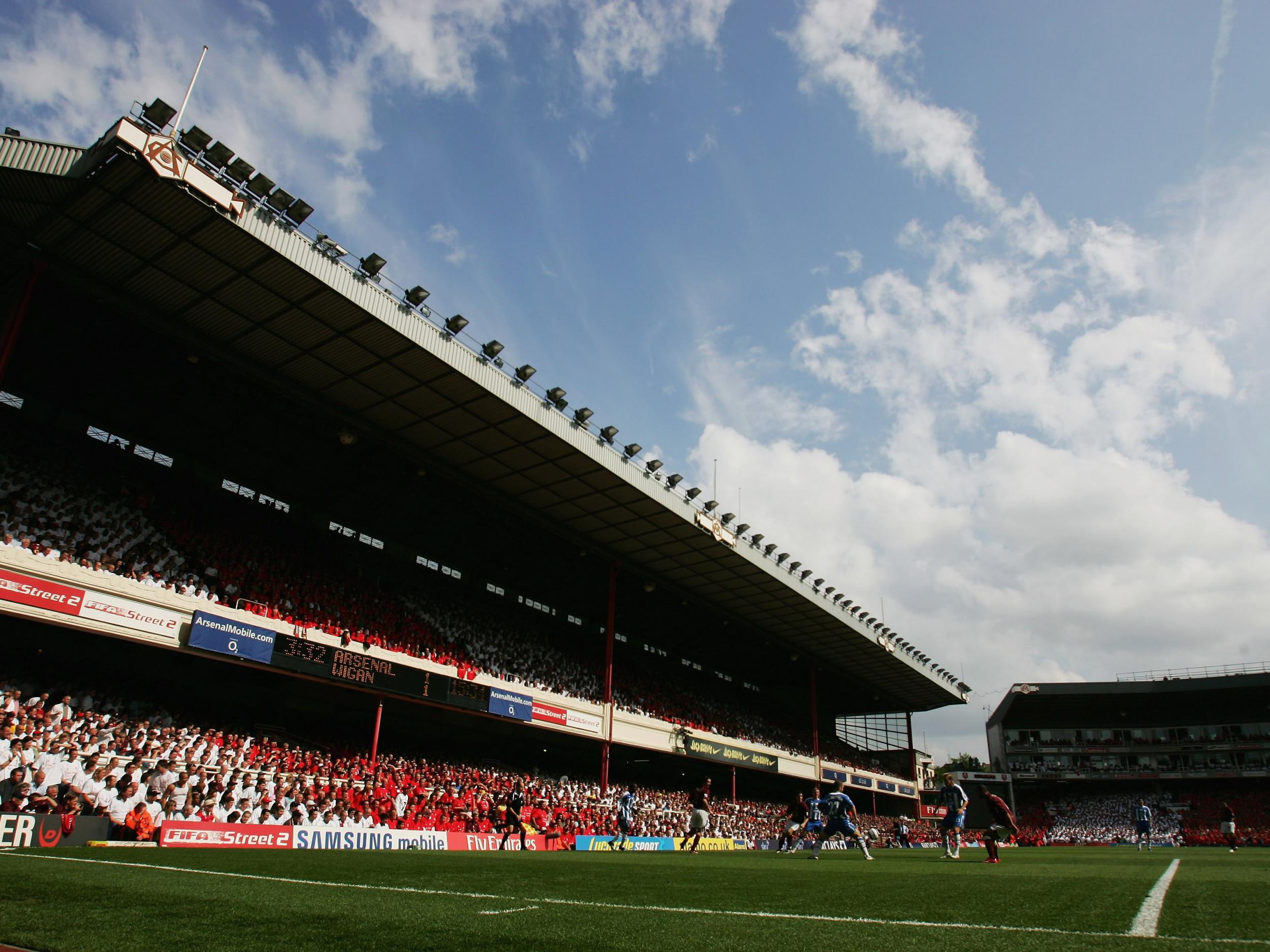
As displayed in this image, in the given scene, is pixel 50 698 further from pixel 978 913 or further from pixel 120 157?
pixel 978 913

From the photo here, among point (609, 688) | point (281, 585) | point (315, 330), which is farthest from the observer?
point (609, 688)

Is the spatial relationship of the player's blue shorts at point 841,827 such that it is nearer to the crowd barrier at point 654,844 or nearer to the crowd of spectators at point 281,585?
the crowd barrier at point 654,844

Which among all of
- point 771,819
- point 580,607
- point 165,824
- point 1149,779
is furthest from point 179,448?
point 1149,779

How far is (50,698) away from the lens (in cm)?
2034

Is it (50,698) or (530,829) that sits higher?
(50,698)

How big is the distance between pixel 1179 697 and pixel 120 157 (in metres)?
81.0

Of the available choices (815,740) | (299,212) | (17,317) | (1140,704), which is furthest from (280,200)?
(1140,704)

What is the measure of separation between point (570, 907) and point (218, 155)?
18730 mm

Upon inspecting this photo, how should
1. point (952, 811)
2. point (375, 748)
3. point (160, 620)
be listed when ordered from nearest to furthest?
point (952, 811) → point (160, 620) → point (375, 748)

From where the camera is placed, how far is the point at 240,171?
61.2ft

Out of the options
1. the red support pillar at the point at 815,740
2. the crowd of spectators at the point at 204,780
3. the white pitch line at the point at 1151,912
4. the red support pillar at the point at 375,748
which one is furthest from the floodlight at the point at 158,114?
the red support pillar at the point at 815,740

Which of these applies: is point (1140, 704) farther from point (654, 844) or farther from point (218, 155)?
point (218, 155)

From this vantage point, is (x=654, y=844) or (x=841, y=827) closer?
(x=841, y=827)

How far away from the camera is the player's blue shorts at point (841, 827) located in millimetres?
16719
